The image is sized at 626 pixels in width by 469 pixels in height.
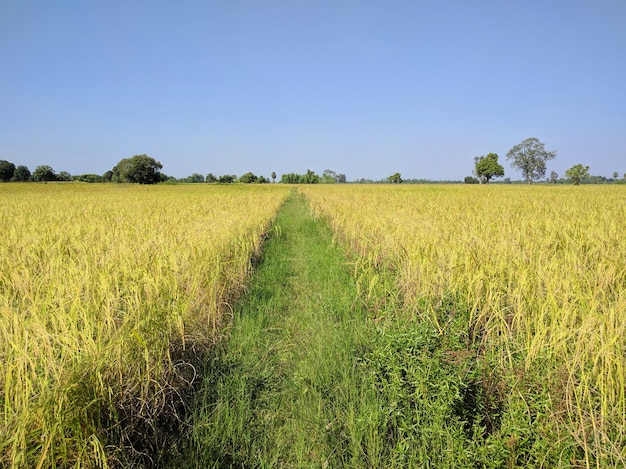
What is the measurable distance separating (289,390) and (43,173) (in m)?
110

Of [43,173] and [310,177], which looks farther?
[310,177]

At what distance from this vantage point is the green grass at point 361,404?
5.66 ft

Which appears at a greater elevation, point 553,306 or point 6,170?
point 6,170

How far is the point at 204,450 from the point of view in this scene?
1815 millimetres

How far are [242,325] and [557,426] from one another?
270 centimetres

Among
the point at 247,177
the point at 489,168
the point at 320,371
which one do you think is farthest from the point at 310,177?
the point at 320,371

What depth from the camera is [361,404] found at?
85.0 inches

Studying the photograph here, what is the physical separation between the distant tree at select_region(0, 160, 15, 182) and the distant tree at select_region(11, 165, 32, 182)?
18.0 feet

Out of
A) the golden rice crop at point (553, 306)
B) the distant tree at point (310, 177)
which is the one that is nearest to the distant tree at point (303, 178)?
the distant tree at point (310, 177)

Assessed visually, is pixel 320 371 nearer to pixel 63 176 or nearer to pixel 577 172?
pixel 577 172

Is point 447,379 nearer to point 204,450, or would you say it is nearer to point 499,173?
point 204,450

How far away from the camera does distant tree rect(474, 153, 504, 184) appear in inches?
3393

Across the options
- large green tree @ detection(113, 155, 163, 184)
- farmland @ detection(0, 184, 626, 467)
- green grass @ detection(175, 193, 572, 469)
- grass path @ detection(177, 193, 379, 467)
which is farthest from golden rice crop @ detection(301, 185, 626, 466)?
large green tree @ detection(113, 155, 163, 184)

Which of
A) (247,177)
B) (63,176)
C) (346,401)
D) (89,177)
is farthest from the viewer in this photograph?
(247,177)
